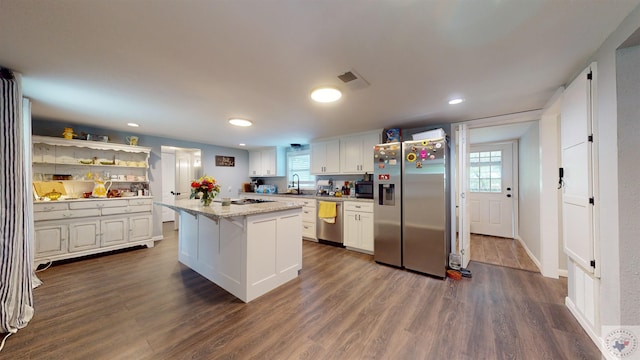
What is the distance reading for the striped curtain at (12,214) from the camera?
1.77 meters

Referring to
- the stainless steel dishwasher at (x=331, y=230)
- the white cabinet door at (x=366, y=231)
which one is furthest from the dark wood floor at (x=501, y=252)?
the stainless steel dishwasher at (x=331, y=230)

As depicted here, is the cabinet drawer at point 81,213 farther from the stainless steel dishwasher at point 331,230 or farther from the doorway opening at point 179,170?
the stainless steel dishwasher at point 331,230

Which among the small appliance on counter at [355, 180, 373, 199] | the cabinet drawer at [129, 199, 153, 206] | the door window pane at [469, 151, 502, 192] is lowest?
the cabinet drawer at [129, 199, 153, 206]

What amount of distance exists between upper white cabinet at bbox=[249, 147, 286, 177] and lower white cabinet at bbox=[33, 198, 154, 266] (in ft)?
8.59

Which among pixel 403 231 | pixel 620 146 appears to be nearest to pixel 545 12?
pixel 620 146

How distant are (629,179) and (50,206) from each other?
20.2 feet

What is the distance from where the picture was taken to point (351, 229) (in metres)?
3.90

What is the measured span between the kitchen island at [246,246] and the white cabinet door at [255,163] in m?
3.15

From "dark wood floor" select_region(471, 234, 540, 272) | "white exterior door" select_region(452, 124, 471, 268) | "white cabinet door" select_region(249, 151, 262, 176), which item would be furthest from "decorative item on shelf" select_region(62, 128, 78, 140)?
"dark wood floor" select_region(471, 234, 540, 272)

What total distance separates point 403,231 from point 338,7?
2.82m

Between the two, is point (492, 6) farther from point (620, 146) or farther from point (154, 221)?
point (154, 221)

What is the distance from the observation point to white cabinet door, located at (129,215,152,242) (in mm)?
3857

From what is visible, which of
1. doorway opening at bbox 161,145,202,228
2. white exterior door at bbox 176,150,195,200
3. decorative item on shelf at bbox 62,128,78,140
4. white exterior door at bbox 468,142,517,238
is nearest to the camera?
decorative item on shelf at bbox 62,128,78,140

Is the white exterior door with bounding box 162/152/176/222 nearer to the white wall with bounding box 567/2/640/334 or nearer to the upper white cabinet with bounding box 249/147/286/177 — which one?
the upper white cabinet with bounding box 249/147/286/177
